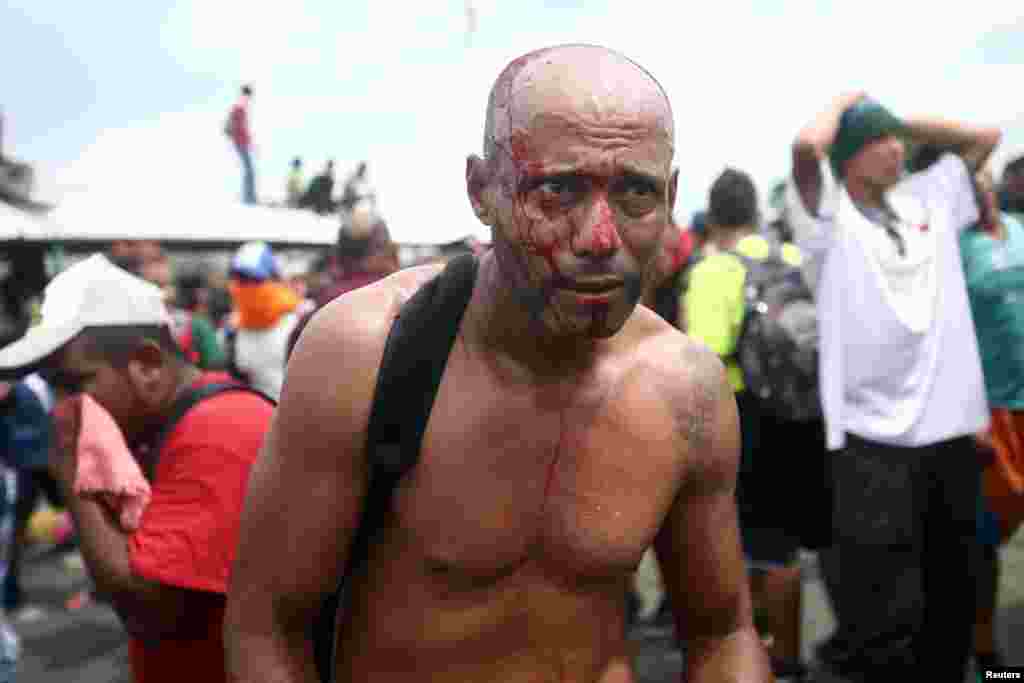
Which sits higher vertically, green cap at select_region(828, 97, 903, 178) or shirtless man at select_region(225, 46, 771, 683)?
green cap at select_region(828, 97, 903, 178)

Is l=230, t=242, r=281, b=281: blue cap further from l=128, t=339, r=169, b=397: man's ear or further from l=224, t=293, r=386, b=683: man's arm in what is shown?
l=224, t=293, r=386, b=683: man's arm

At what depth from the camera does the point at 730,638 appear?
1.41 metres

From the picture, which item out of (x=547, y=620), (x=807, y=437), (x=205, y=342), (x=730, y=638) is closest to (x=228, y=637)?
(x=547, y=620)

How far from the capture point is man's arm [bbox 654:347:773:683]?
4.47 ft

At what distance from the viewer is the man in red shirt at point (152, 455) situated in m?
1.69

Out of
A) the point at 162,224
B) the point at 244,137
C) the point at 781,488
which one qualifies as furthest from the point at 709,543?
the point at 244,137

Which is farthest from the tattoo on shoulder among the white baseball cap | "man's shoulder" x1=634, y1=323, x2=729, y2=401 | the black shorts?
the black shorts

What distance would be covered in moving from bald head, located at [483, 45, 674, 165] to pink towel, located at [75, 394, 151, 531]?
1.03 metres

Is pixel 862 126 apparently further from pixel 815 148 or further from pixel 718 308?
pixel 718 308

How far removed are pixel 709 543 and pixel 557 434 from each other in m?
0.30

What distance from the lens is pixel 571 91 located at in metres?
1.15

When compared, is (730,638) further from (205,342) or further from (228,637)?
(205,342)

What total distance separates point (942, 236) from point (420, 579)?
2.18 meters

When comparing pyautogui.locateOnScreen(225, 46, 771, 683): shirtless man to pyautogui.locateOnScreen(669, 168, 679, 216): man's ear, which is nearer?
pyautogui.locateOnScreen(225, 46, 771, 683): shirtless man
